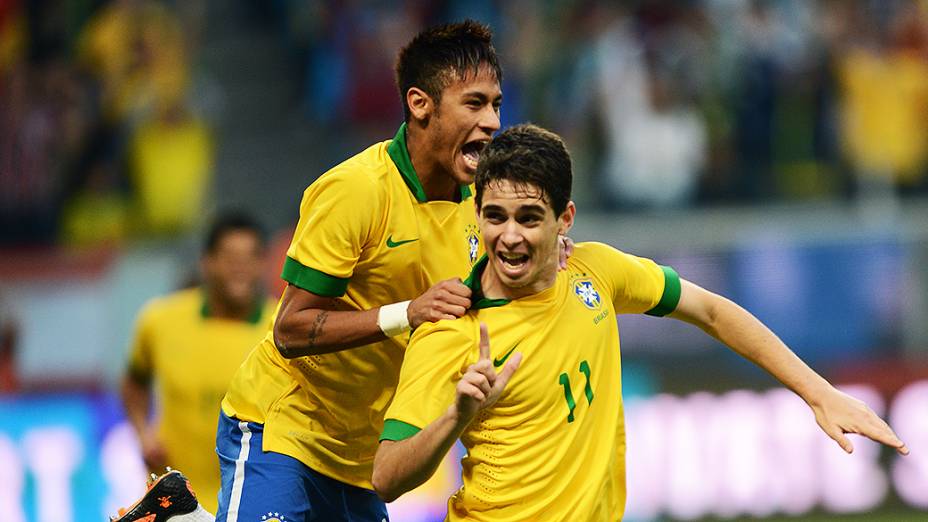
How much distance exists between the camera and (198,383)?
8.25 metres

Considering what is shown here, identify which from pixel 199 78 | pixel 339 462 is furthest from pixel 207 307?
pixel 199 78

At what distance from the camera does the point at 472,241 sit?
17.8 feet

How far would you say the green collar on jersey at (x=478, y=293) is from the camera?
461 centimetres

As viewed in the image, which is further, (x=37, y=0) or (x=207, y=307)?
(x=37, y=0)

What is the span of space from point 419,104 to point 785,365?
5.09 feet

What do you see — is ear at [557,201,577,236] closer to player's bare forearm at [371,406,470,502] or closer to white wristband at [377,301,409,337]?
white wristband at [377,301,409,337]

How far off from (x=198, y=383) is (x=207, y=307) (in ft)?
1.70

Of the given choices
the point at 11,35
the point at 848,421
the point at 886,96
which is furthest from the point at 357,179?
the point at 11,35

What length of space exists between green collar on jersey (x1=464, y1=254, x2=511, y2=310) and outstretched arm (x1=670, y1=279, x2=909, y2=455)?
30.7 inches

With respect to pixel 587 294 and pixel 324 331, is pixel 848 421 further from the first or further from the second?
pixel 324 331

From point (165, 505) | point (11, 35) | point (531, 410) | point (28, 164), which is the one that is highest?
point (11, 35)

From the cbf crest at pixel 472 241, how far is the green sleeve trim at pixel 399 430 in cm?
115

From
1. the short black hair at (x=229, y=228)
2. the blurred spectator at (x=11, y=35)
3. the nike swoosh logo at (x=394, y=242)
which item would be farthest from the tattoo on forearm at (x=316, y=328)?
the blurred spectator at (x=11, y=35)

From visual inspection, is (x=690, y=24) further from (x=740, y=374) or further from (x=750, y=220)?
(x=740, y=374)
